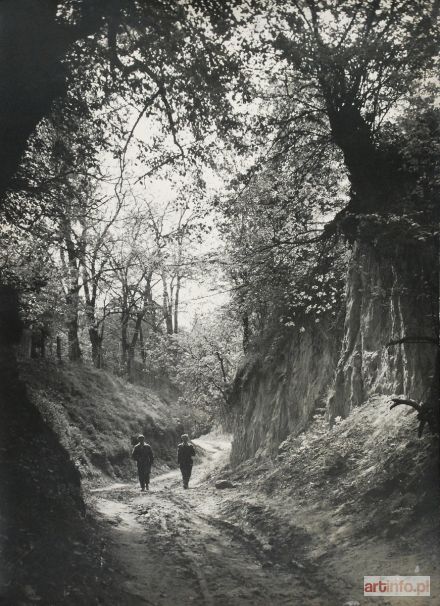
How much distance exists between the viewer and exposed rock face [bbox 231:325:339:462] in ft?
45.1

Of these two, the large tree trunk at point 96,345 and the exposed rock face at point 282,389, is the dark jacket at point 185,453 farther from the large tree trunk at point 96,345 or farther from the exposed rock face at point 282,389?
the large tree trunk at point 96,345

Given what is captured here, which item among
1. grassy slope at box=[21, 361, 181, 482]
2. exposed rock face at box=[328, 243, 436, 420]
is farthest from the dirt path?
grassy slope at box=[21, 361, 181, 482]

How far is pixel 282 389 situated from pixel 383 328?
237 inches

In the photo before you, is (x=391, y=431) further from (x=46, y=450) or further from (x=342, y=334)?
(x=46, y=450)

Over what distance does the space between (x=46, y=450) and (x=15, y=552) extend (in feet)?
9.21

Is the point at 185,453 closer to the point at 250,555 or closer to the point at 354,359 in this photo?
the point at 354,359

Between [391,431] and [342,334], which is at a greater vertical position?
[342,334]

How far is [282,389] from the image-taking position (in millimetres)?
15812

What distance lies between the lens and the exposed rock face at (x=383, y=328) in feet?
28.5

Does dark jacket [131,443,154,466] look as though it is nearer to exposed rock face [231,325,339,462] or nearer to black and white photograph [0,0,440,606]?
black and white photograph [0,0,440,606]

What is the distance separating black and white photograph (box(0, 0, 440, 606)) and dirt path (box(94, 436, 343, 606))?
5 cm

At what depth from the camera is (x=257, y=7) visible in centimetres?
799

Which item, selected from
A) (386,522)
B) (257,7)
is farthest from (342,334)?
(257,7)

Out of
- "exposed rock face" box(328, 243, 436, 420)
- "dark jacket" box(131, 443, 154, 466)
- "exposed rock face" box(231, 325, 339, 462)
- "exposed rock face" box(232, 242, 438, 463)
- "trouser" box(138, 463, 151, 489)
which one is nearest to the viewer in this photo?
"exposed rock face" box(328, 243, 436, 420)
